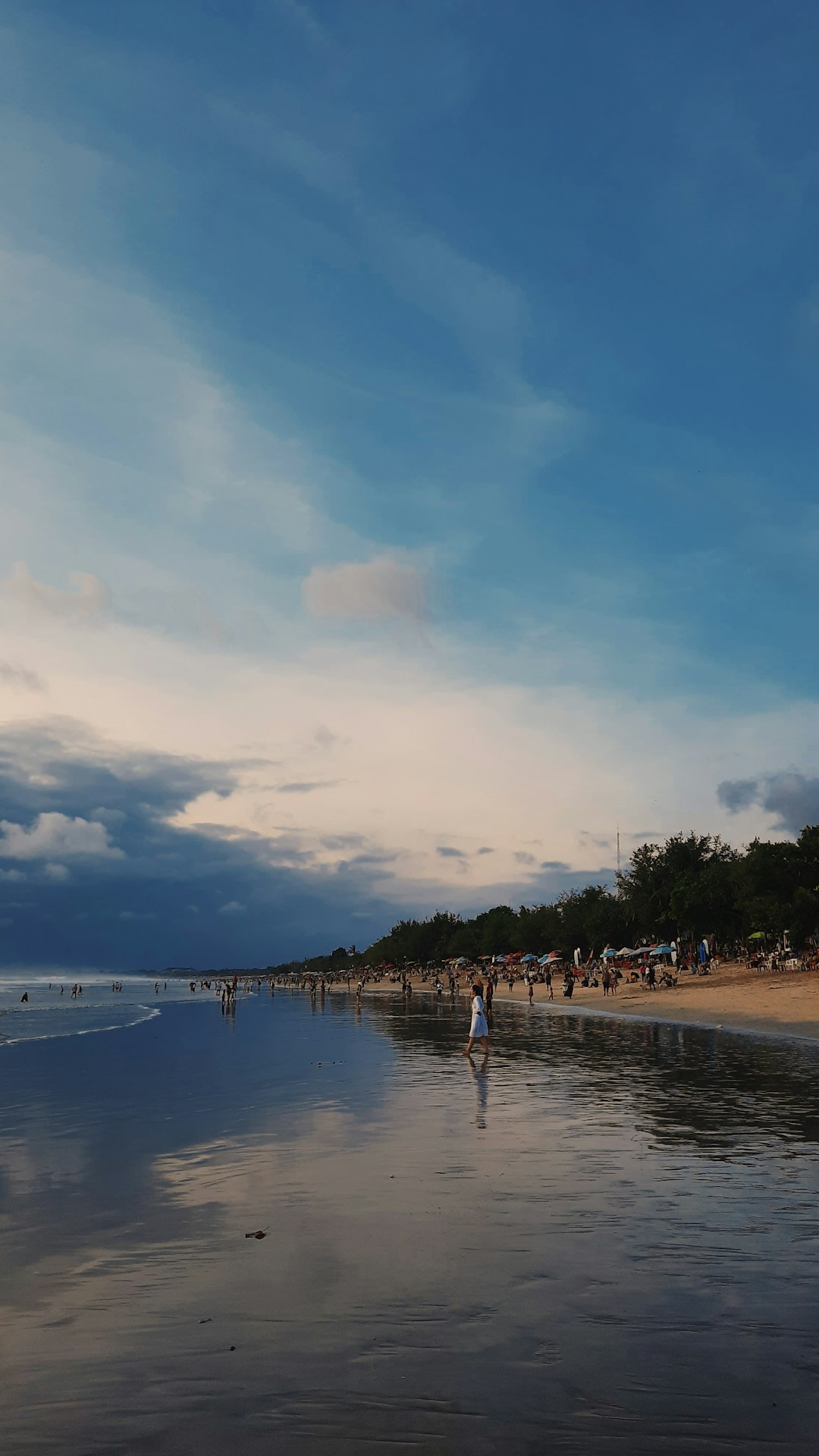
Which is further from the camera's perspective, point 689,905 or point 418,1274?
point 689,905

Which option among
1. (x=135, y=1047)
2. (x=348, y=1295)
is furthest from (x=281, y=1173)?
(x=135, y=1047)

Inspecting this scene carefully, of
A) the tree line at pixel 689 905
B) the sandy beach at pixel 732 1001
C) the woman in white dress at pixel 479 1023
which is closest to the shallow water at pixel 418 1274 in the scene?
the woman in white dress at pixel 479 1023

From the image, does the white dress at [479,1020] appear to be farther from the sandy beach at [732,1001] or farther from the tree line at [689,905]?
the tree line at [689,905]

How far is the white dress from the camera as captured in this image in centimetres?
3153

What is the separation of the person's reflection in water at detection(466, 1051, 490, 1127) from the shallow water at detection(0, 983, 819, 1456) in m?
0.22

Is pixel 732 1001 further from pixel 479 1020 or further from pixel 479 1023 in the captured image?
pixel 479 1020

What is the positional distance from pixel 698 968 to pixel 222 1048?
45.1 meters

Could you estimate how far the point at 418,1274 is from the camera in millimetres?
9891

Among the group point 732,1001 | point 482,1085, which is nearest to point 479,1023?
point 482,1085

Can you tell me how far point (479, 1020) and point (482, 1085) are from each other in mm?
7349

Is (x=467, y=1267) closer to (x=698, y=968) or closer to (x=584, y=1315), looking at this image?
(x=584, y=1315)

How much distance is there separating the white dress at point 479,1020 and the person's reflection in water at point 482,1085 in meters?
0.77

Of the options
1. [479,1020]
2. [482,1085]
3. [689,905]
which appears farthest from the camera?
[689,905]

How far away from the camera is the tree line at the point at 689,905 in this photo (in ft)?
234
